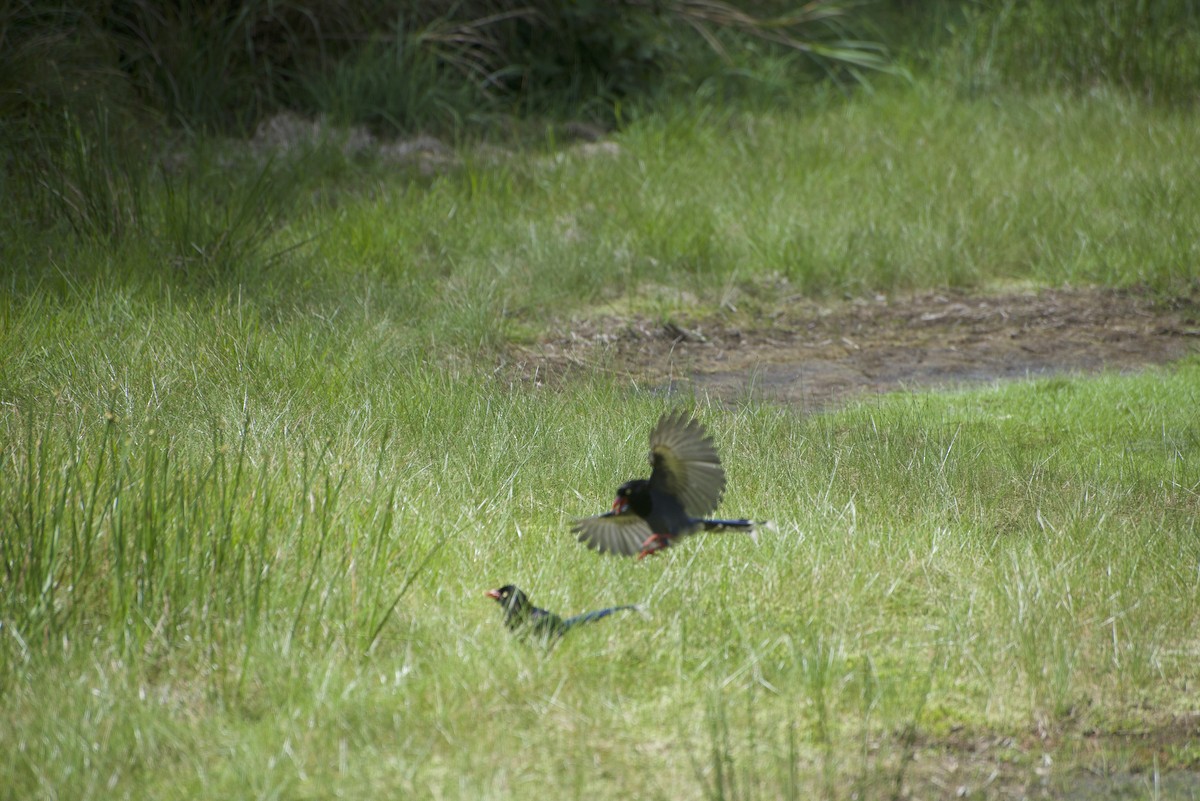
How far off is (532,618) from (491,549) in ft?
1.81

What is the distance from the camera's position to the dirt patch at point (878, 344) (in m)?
5.28

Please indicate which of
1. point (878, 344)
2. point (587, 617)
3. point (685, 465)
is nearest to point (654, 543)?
point (685, 465)

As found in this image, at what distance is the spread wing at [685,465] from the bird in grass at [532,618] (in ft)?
1.13

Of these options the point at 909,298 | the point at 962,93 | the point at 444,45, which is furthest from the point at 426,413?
the point at 962,93

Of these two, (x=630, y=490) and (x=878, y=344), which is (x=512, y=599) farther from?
(x=878, y=344)

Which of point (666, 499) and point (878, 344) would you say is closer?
point (666, 499)

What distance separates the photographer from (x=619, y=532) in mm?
3041

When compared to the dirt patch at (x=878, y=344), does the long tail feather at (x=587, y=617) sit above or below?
above

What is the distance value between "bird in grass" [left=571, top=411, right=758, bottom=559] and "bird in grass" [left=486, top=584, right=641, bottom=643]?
9.9 inches

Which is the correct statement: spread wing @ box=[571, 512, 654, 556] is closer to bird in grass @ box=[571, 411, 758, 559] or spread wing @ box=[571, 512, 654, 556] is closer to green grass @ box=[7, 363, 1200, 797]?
bird in grass @ box=[571, 411, 758, 559]

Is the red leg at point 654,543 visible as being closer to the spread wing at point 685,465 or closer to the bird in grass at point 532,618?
the spread wing at point 685,465

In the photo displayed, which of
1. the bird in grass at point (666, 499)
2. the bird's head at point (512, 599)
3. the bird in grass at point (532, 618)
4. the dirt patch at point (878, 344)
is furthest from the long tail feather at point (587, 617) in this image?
the dirt patch at point (878, 344)

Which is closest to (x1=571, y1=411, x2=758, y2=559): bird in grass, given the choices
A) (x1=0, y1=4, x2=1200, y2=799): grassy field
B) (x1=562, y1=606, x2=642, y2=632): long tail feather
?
(x1=0, y1=4, x2=1200, y2=799): grassy field

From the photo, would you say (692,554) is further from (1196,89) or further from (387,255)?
(1196,89)
